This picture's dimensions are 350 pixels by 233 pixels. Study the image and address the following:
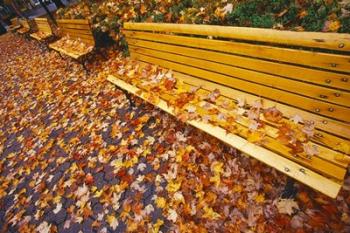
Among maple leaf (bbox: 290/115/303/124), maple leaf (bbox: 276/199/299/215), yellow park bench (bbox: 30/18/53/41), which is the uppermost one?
maple leaf (bbox: 290/115/303/124)

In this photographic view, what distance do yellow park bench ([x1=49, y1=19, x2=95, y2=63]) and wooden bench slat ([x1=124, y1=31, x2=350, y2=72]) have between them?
3.69 metres

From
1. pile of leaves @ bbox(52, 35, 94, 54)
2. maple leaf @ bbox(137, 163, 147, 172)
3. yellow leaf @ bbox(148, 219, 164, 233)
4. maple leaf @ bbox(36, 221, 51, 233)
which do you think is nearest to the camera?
yellow leaf @ bbox(148, 219, 164, 233)

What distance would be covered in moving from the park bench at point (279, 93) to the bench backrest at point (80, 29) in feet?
11.7

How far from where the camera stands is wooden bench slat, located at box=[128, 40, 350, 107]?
6.57 ft

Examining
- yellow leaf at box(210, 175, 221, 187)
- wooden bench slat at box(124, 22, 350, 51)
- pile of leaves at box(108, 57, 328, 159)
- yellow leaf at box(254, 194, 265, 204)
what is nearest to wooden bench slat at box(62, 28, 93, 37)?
pile of leaves at box(108, 57, 328, 159)

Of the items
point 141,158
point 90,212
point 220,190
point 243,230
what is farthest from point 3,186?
point 243,230

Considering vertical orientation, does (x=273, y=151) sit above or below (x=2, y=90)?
above

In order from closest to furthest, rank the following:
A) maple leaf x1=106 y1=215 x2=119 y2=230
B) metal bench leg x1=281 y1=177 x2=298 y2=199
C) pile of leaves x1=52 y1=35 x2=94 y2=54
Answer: metal bench leg x1=281 y1=177 x2=298 y2=199, maple leaf x1=106 y1=215 x2=119 y2=230, pile of leaves x1=52 y1=35 x2=94 y2=54

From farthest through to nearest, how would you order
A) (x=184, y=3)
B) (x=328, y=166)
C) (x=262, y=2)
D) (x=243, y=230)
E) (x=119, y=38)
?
(x=119, y=38), (x=184, y=3), (x=262, y=2), (x=243, y=230), (x=328, y=166)

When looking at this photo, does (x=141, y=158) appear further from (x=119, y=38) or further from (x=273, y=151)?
(x=119, y=38)

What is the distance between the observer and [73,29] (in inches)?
280

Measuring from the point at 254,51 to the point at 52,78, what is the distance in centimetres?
679

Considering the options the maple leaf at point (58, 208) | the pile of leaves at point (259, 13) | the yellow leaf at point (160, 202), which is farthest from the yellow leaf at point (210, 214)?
the pile of leaves at point (259, 13)

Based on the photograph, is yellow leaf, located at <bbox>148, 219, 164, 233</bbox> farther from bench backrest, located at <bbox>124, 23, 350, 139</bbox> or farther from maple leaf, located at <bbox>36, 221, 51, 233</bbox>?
bench backrest, located at <bbox>124, 23, 350, 139</bbox>
